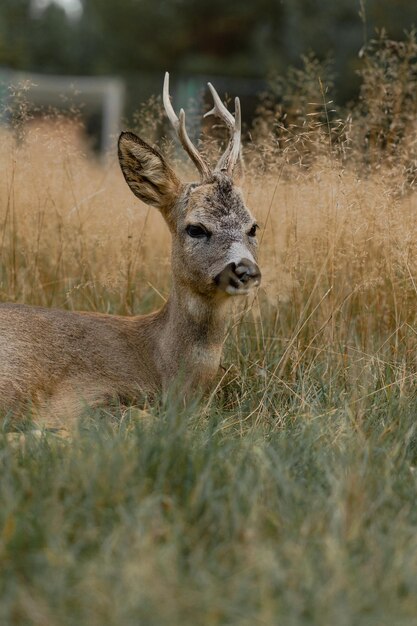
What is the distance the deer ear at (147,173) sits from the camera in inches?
213

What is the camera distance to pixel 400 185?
20.8 ft

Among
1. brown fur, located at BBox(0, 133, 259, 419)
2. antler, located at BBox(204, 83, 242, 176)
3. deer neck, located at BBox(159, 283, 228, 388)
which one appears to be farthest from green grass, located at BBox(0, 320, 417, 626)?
antler, located at BBox(204, 83, 242, 176)

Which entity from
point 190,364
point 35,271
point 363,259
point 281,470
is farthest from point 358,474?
point 35,271

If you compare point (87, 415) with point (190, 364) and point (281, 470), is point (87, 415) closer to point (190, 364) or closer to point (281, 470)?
point (190, 364)

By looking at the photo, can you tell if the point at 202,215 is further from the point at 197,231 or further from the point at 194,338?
the point at 194,338

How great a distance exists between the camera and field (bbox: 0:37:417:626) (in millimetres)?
3021

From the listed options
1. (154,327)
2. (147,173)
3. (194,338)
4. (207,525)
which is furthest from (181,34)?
(207,525)

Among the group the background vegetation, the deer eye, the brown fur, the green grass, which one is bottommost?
the green grass

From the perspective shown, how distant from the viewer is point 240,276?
4.77 m

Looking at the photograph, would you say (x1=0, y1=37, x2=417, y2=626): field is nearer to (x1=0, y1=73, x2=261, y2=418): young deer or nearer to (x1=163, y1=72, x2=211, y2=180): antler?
(x1=0, y1=73, x2=261, y2=418): young deer

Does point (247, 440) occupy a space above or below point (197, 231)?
below

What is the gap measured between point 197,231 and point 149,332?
1.87ft

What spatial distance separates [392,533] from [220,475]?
645mm

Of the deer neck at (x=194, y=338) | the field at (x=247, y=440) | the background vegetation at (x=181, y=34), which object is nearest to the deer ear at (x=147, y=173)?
the deer neck at (x=194, y=338)
